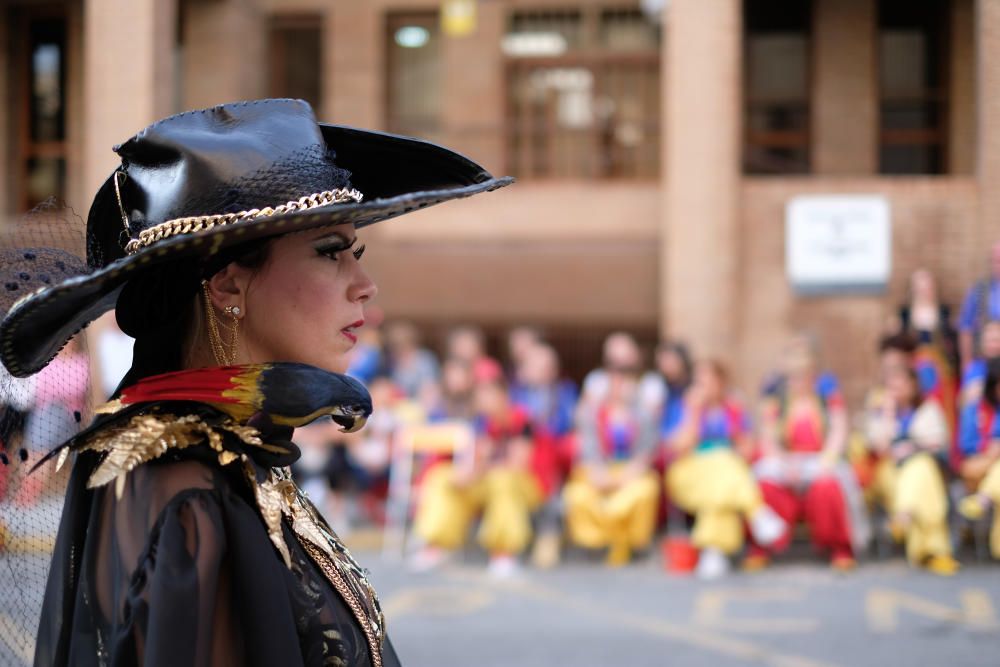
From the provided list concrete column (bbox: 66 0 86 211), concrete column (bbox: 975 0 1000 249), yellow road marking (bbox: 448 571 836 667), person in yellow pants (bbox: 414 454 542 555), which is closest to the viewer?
yellow road marking (bbox: 448 571 836 667)

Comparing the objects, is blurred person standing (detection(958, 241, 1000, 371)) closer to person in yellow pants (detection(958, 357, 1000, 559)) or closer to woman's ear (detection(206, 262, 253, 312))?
person in yellow pants (detection(958, 357, 1000, 559))

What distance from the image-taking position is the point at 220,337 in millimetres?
1799

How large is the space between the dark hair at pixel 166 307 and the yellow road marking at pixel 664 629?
5.17 metres

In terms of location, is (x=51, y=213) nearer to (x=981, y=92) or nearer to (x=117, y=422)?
(x=117, y=422)

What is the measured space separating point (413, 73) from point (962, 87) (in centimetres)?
702

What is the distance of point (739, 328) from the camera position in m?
12.5

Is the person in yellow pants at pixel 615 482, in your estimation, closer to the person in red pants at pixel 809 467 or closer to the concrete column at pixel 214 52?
the person in red pants at pixel 809 467

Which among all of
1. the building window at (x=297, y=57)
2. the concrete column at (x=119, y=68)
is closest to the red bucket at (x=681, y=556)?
the concrete column at (x=119, y=68)

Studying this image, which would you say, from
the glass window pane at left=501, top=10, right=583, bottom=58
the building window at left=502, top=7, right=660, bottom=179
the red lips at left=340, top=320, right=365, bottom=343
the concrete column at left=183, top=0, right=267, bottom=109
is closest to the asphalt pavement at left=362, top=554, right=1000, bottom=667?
the red lips at left=340, top=320, right=365, bottom=343

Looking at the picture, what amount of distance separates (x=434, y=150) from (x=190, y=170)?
0.47 m

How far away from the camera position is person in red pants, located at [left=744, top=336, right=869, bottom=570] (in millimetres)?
8836

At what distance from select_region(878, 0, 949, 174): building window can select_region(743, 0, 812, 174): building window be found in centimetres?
99

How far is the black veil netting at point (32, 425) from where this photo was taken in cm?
182

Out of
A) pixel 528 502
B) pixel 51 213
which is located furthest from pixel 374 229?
pixel 51 213
